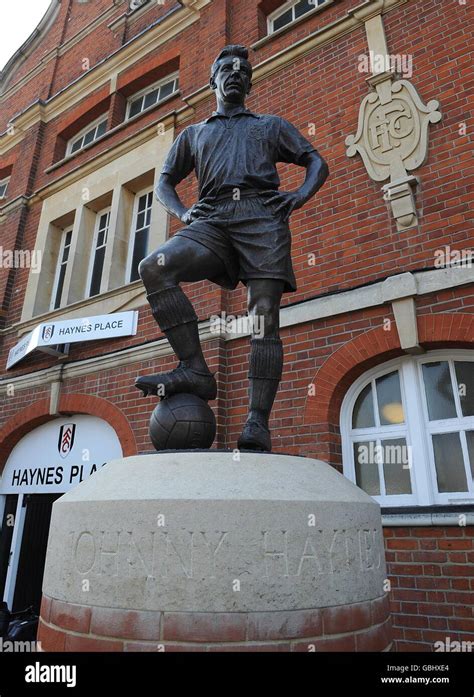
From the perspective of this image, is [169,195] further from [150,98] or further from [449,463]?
[150,98]

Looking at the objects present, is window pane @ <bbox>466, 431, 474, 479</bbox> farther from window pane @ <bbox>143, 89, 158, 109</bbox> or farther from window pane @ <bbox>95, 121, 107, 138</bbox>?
window pane @ <bbox>95, 121, 107, 138</bbox>

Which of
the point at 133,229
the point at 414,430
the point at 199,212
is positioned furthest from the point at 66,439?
the point at 199,212

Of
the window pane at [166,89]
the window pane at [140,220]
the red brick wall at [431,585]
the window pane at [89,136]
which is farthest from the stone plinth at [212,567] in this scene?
the window pane at [89,136]

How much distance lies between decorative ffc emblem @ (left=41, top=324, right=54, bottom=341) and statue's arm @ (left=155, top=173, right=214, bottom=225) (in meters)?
4.84

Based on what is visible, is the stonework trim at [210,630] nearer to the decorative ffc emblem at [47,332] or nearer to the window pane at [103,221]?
the decorative ffc emblem at [47,332]

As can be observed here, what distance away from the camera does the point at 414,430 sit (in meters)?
4.34

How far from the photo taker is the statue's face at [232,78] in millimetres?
2887

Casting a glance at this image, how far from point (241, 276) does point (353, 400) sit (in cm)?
252

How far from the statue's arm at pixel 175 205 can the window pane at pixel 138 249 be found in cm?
464

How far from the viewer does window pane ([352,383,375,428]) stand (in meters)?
4.70

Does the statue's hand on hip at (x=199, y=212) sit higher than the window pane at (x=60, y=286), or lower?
lower

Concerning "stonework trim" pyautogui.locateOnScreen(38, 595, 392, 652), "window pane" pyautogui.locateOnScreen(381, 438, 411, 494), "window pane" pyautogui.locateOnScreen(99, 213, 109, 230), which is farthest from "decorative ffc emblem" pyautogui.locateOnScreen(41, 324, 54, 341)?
"stonework trim" pyautogui.locateOnScreen(38, 595, 392, 652)

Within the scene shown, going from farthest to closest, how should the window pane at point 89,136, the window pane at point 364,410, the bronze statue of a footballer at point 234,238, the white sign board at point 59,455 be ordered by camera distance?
the window pane at point 89,136 < the white sign board at point 59,455 < the window pane at point 364,410 < the bronze statue of a footballer at point 234,238

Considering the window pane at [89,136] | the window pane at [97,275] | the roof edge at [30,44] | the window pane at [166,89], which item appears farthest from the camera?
the roof edge at [30,44]
